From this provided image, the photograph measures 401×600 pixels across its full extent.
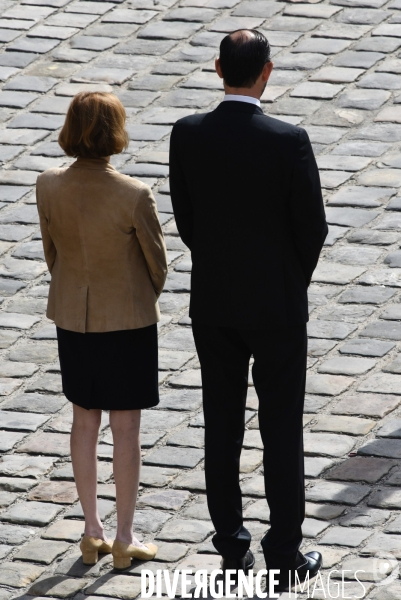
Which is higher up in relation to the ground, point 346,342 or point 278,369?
point 278,369

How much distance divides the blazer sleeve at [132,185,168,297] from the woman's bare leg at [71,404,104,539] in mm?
592

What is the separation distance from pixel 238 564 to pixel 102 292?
1101 millimetres

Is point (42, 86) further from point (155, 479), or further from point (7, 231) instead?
point (155, 479)

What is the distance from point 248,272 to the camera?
404 centimetres

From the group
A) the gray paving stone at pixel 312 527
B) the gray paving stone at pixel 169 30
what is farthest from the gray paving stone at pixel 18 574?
the gray paving stone at pixel 169 30

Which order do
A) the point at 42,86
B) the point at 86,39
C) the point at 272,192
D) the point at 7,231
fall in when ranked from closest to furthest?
the point at 272,192, the point at 7,231, the point at 42,86, the point at 86,39

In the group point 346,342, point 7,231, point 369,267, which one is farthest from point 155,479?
point 7,231

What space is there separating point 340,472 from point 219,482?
95 centimetres

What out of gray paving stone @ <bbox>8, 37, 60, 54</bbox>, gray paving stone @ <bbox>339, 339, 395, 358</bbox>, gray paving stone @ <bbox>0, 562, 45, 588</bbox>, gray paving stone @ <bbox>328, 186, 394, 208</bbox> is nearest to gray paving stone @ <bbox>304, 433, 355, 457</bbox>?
gray paving stone @ <bbox>339, 339, 395, 358</bbox>

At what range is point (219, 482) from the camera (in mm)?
4309

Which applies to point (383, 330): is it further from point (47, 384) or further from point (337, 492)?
point (47, 384)

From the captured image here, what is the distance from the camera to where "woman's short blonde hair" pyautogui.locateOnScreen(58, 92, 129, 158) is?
4.19 metres

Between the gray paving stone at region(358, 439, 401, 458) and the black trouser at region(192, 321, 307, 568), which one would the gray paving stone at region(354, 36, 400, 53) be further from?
the black trouser at region(192, 321, 307, 568)

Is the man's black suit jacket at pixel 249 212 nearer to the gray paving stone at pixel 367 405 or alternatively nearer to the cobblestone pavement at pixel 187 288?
the cobblestone pavement at pixel 187 288
